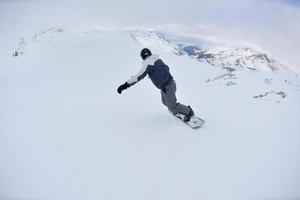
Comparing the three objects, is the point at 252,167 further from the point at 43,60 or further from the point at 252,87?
the point at 43,60

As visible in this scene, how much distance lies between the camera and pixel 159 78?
8.66 meters

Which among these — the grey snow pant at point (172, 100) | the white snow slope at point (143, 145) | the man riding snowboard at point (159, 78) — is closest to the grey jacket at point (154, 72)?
the man riding snowboard at point (159, 78)

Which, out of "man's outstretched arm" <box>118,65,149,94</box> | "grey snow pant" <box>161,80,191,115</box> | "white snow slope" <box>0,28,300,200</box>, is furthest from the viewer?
"grey snow pant" <box>161,80,191,115</box>

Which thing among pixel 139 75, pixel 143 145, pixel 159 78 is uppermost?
pixel 139 75

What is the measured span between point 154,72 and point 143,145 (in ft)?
7.10

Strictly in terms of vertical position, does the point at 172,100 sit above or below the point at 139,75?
below

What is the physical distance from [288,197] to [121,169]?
2752 mm

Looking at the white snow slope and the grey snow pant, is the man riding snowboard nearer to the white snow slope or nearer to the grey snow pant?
the grey snow pant

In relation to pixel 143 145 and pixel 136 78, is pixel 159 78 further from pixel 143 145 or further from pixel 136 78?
pixel 143 145

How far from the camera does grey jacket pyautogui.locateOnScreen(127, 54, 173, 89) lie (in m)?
8.48

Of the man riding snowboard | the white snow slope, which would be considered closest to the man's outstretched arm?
the man riding snowboard

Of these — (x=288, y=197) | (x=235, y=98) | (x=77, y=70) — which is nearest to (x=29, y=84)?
(x=77, y=70)

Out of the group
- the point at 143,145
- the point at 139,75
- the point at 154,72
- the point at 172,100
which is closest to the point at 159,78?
the point at 154,72

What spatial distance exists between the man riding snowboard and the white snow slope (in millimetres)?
442
